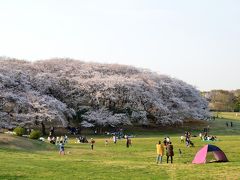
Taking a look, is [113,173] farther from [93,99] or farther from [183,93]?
[183,93]

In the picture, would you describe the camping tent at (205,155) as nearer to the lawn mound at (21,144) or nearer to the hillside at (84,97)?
the lawn mound at (21,144)

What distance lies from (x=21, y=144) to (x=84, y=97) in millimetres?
32743

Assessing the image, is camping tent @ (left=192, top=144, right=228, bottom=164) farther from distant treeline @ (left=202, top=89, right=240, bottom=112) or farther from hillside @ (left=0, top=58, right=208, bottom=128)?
distant treeline @ (left=202, top=89, right=240, bottom=112)

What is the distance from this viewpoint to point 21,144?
4228 cm

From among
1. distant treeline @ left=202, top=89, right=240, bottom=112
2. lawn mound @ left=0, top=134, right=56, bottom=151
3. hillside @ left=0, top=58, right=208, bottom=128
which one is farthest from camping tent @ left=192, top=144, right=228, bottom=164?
distant treeline @ left=202, top=89, right=240, bottom=112

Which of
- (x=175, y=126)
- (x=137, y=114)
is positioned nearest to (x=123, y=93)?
(x=137, y=114)

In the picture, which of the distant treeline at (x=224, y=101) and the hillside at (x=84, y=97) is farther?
the distant treeline at (x=224, y=101)

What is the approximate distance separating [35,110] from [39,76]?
11130 millimetres

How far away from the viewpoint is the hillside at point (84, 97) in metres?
65.4

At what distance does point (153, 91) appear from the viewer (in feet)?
261

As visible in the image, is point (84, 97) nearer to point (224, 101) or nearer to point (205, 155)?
point (205, 155)

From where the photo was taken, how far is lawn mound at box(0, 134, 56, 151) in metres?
41.1

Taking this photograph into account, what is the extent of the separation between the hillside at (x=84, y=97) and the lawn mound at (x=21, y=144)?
1836 centimetres

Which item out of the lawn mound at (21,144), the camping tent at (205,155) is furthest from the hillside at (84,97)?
the camping tent at (205,155)
